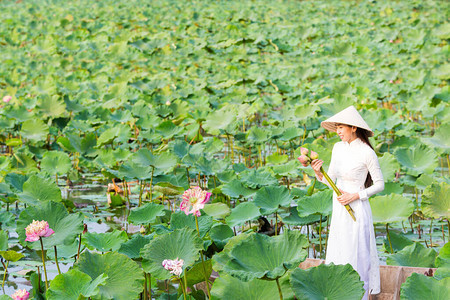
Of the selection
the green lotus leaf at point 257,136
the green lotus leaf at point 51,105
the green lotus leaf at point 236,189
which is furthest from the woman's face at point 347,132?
the green lotus leaf at point 51,105

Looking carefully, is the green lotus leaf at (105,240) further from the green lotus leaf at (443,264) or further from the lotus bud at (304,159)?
the green lotus leaf at (443,264)

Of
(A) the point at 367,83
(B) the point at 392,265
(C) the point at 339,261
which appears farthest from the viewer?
(A) the point at 367,83

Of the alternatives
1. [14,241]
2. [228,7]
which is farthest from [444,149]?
[228,7]

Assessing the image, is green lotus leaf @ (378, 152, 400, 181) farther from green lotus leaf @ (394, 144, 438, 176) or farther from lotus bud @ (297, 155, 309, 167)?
lotus bud @ (297, 155, 309, 167)

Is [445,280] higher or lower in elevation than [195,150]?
higher

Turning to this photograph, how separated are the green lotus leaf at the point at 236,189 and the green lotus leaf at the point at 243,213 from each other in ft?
1.04

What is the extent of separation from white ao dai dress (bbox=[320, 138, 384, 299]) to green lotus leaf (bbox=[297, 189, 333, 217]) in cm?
64

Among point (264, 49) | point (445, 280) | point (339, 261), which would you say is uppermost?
point (445, 280)

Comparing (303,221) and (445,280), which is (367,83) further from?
(445,280)

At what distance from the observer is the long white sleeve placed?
292cm

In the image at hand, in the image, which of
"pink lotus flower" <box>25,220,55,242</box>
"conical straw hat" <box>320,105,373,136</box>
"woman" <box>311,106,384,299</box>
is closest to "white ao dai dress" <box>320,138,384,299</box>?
"woman" <box>311,106,384,299</box>

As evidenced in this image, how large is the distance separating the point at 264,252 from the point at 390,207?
4.88ft

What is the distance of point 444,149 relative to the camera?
16.5ft

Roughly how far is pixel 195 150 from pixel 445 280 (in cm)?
293
